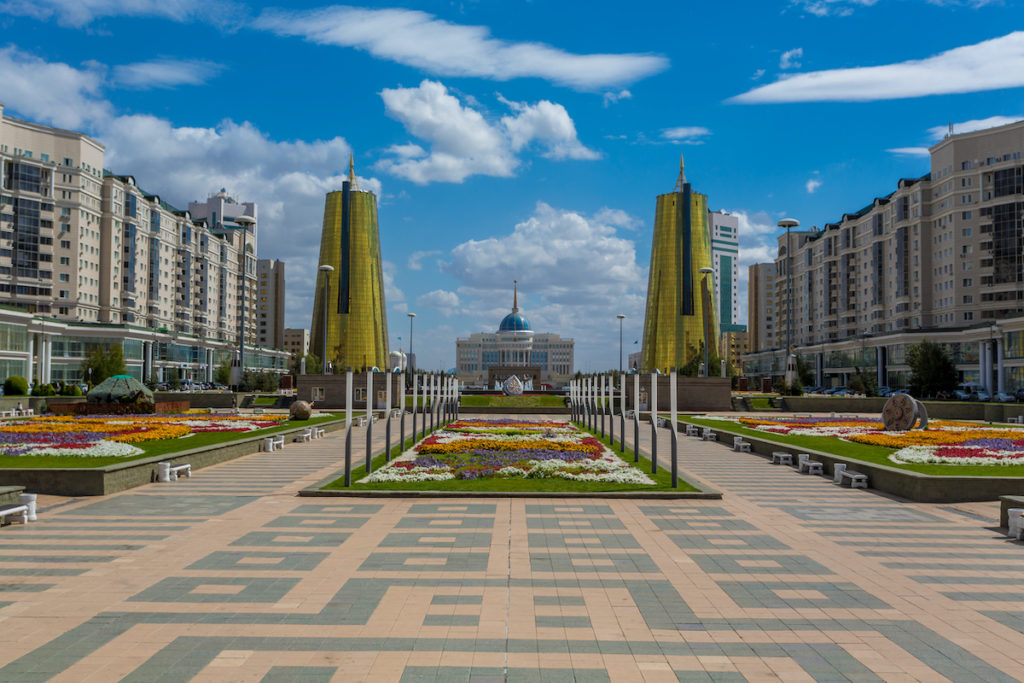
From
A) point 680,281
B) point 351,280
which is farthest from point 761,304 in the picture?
point 351,280

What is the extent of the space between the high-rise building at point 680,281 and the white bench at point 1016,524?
301 ft

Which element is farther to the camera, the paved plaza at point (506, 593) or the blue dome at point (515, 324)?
the blue dome at point (515, 324)

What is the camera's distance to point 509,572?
10.7 m

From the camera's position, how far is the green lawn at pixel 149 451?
63.2 feet

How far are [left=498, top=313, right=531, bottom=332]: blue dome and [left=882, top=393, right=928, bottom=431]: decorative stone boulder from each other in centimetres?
16306

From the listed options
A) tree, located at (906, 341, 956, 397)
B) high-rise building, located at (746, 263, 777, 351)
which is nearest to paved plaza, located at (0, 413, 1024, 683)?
tree, located at (906, 341, 956, 397)

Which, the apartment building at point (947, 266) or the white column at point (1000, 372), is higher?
the apartment building at point (947, 266)

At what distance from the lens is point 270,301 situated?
16450 cm

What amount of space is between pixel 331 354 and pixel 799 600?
343ft

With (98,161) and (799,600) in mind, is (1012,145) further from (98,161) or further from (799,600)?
(98,161)

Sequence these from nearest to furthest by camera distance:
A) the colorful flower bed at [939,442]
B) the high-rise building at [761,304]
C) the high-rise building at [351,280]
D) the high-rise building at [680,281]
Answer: the colorful flower bed at [939,442] < the high-rise building at [680,281] < the high-rise building at [351,280] < the high-rise building at [761,304]

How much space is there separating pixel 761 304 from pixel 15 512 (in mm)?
160061

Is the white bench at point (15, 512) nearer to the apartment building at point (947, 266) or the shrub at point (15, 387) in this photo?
the shrub at point (15, 387)

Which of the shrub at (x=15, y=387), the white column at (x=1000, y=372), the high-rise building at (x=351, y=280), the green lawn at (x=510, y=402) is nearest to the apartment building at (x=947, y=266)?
the white column at (x=1000, y=372)
